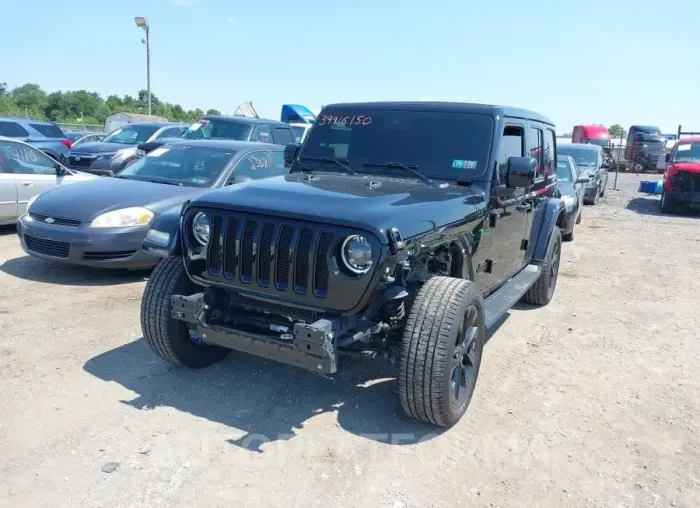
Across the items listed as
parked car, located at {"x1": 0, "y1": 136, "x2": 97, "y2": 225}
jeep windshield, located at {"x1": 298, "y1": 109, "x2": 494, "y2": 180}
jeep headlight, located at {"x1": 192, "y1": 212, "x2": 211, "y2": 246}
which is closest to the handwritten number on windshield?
jeep windshield, located at {"x1": 298, "y1": 109, "x2": 494, "y2": 180}

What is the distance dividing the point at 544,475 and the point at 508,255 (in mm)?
2339

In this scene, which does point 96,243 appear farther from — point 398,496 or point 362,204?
point 398,496

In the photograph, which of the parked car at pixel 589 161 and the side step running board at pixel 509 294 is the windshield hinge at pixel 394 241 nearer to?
the side step running board at pixel 509 294

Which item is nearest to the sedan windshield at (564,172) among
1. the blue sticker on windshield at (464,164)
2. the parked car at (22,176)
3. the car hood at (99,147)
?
the blue sticker on windshield at (464,164)

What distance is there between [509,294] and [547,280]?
4.91ft

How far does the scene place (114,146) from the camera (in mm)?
14375

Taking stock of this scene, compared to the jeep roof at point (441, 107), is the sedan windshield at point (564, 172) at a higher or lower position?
lower

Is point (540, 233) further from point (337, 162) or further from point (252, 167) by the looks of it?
point (252, 167)

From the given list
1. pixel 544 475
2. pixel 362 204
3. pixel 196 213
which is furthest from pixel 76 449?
pixel 544 475

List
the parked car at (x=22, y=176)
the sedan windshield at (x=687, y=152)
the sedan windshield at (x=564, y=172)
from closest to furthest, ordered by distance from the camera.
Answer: the parked car at (x=22, y=176) < the sedan windshield at (x=564, y=172) < the sedan windshield at (x=687, y=152)

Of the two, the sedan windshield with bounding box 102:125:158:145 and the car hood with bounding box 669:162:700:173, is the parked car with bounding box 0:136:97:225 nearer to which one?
the sedan windshield with bounding box 102:125:158:145

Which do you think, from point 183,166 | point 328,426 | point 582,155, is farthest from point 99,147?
point 328,426

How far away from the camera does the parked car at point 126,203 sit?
6.35m

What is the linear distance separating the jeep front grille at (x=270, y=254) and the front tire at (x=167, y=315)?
490mm
